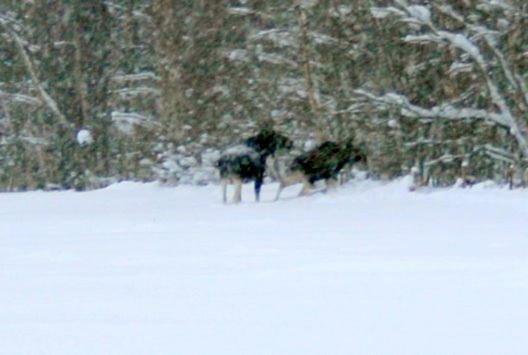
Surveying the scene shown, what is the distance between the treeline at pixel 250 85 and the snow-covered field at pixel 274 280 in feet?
17.9

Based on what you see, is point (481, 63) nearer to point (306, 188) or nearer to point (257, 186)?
point (306, 188)

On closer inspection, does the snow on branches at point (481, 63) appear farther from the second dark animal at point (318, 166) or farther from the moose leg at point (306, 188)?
the moose leg at point (306, 188)

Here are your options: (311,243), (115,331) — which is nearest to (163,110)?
(311,243)

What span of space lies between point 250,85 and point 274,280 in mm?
18080

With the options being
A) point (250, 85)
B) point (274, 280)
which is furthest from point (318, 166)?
point (250, 85)

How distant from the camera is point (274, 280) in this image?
9242 mm

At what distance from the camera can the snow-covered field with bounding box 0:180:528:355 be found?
7121mm

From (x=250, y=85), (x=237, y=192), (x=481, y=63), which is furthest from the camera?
(x=250, y=85)

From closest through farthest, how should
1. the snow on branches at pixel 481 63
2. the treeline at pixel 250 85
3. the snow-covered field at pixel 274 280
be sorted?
the snow-covered field at pixel 274 280 < the snow on branches at pixel 481 63 < the treeline at pixel 250 85

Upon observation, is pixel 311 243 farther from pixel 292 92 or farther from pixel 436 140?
pixel 292 92

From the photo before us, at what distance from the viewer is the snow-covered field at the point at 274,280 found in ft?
23.4

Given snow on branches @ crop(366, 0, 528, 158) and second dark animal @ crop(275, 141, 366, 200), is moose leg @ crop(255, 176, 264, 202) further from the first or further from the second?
snow on branches @ crop(366, 0, 528, 158)

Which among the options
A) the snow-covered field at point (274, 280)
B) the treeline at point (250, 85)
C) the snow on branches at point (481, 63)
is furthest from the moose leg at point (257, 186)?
the snow on branches at point (481, 63)

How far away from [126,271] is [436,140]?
12549 millimetres
